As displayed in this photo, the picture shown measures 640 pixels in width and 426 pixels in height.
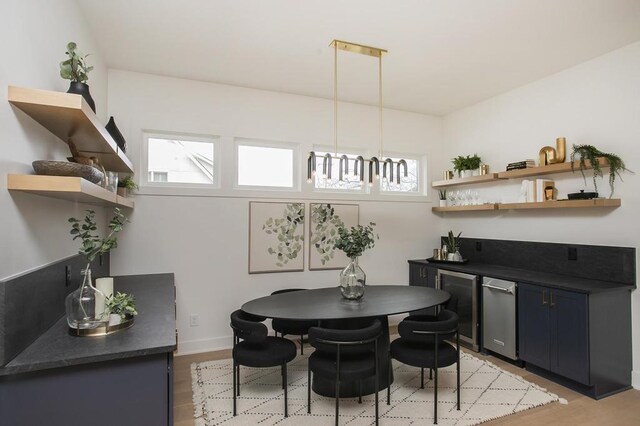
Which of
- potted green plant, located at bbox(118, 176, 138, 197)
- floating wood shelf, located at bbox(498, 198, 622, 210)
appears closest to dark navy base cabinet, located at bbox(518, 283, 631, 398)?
floating wood shelf, located at bbox(498, 198, 622, 210)

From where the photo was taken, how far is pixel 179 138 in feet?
13.0

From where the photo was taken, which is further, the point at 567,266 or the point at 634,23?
the point at 567,266

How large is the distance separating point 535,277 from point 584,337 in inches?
28.0

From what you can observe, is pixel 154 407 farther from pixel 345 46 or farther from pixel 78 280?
pixel 345 46

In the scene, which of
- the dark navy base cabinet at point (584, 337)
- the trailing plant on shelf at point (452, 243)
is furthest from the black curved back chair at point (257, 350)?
the trailing plant on shelf at point (452, 243)

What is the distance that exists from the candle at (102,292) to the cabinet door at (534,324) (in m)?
3.44

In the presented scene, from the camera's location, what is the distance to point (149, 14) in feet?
8.72

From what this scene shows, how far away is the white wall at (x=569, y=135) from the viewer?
3.07 metres

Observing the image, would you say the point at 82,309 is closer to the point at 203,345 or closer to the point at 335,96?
the point at 203,345

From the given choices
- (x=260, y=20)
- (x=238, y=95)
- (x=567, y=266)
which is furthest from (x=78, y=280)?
(x=567, y=266)

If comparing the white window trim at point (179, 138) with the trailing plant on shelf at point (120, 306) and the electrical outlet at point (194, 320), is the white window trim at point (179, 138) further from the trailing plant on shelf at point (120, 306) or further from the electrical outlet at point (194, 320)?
the trailing plant on shelf at point (120, 306)

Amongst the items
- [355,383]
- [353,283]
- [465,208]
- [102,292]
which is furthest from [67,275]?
[465,208]

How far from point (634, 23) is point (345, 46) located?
2280mm

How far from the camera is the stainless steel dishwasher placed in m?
3.46
